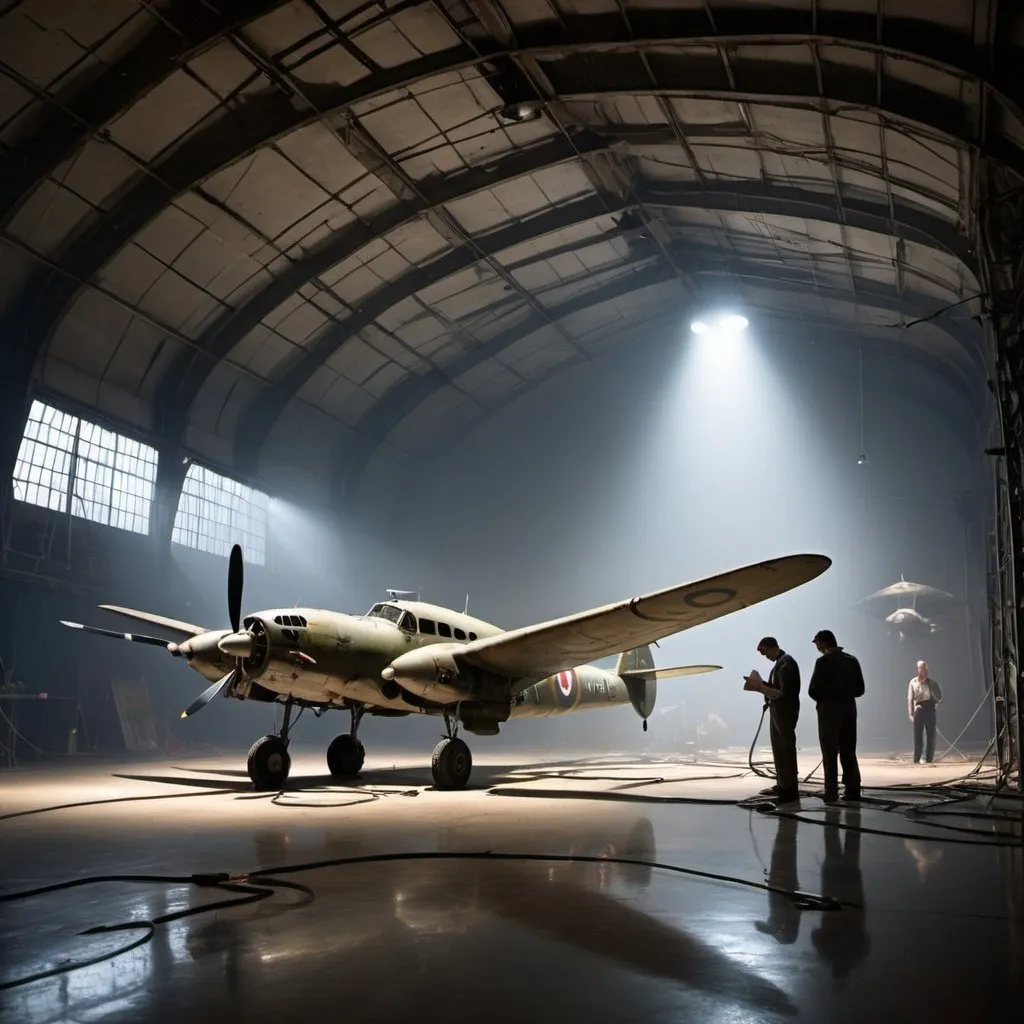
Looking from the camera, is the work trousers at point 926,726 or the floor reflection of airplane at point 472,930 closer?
the floor reflection of airplane at point 472,930

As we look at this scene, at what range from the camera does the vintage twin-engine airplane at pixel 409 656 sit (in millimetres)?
12328

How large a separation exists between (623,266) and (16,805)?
71.6ft

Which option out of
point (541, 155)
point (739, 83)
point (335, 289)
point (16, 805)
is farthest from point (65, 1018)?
point (335, 289)

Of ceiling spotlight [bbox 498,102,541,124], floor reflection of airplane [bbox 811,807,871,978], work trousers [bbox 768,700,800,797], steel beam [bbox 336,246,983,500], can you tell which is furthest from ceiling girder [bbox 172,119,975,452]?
floor reflection of airplane [bbox 811,807,871,978]

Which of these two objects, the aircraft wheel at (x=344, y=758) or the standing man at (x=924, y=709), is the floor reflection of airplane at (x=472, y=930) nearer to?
the aircraft wheel at (x=344, y=758)

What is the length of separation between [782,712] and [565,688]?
694 centimetres

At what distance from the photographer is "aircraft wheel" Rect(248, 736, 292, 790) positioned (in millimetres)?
13070

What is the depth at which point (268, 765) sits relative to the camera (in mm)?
13141

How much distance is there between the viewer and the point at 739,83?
15.7m

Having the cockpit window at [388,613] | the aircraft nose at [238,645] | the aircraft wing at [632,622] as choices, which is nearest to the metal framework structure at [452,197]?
the aircraft wing at [632,622]

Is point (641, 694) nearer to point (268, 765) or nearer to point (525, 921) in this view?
point (268, 765)

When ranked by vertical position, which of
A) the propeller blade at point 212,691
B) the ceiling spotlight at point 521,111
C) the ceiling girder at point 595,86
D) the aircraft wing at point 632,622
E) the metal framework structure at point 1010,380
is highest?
the ceiling spotlight at point 521,111

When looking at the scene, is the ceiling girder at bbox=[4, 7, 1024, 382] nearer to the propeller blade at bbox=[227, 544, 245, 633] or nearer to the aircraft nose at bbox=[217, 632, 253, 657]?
the propeller blade at bbox=[227, 544, 245, 633]

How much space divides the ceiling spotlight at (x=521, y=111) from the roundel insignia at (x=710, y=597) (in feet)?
37.0
